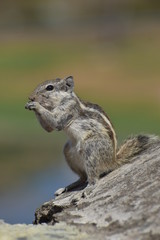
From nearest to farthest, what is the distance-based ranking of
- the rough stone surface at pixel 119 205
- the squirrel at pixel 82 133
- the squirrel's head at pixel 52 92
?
the rough stone surface at pixel 119 205, the squirrel at pixel 82 133, the squirrel's head at pixel 52 92

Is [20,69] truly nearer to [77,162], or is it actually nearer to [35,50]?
[35,50]

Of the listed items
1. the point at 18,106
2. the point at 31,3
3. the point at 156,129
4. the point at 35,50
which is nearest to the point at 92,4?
the point at 31,3

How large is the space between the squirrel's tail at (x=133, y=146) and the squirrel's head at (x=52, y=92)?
0.64m

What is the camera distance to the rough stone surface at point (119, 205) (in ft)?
16.9

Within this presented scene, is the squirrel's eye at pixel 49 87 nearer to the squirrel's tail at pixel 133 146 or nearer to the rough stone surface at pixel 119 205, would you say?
the squirrel's tail at pixel 133 146

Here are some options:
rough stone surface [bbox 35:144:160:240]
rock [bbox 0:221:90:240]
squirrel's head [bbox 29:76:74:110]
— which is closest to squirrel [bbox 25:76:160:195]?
squirrel's head [bbox 29:76:74:110]

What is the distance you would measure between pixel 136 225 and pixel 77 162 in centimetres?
178

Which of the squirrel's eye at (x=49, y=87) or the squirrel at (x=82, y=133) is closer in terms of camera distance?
the squirrel at (x=82, y=133)

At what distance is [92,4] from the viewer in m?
44.7

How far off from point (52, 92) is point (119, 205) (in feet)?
6.11

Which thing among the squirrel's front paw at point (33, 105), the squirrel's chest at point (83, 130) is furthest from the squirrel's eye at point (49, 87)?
the squirrel's chest at point (83, 130)

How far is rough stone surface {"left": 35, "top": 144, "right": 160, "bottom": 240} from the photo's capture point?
16.9 feet

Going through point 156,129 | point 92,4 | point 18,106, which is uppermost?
point 92,4

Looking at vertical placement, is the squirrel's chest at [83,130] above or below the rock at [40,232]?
above
